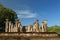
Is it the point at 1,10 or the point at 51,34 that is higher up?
the point at 1,10

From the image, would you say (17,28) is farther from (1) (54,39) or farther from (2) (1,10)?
(1) (54,39)

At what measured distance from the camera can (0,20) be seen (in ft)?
226

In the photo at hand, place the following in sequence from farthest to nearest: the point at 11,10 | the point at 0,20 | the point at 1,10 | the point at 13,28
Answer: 1. the point at 11,10
2. the point at 1,10
3. the point at 0,20
4. the point at 13,28

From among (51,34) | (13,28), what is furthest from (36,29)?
(51,34)

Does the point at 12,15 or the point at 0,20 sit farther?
the point at 12,15

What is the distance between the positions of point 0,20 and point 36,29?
911 inches

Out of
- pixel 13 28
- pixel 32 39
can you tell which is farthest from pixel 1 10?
pixel 32 39

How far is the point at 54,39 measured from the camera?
22.9 metres

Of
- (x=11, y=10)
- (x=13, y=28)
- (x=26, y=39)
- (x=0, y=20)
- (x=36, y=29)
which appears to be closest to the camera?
(x=26, y=39)

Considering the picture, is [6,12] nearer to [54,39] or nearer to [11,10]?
[11,10]

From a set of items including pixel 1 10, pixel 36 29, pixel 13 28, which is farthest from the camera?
pixel 1 10

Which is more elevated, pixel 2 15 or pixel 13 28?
pixel 2 15

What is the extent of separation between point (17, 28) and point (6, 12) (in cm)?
2365

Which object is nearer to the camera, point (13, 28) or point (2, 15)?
point (13, 28)
